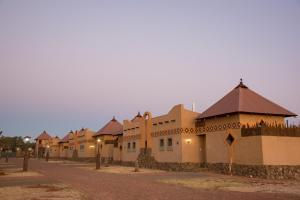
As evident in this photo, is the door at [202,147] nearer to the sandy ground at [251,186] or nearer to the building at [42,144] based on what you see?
the sandy ground at [251,186]

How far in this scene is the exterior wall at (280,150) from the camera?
22.8 meters

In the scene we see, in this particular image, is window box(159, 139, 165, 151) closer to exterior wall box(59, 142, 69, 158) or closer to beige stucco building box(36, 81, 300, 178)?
beige stucco building box(36, 81, 300, 178)

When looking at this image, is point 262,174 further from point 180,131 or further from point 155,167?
point 155,167

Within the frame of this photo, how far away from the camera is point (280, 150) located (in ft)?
76.2

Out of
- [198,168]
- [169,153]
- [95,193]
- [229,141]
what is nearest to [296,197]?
[95,193]

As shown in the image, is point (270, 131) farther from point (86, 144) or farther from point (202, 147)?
point (86, 144)

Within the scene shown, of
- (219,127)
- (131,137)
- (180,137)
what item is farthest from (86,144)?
(219,127)

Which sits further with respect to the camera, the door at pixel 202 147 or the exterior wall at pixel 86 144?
the exterior wall at pixel 86 144

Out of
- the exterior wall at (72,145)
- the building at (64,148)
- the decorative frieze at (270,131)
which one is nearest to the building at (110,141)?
the exterior wall at (72,145)

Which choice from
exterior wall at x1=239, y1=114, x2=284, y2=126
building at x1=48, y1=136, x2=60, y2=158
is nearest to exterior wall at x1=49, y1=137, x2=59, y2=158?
building at x1=48, y1=136, x2=60, y2=158

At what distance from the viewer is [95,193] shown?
46.7 ft

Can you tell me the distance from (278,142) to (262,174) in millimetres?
2699

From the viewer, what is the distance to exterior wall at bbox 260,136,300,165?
2275 cm

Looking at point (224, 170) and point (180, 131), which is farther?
point (180, 131)
